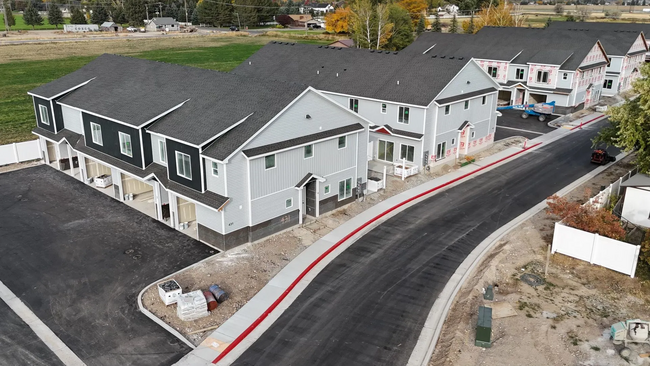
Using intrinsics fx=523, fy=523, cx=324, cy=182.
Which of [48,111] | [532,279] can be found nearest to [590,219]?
[532,279]

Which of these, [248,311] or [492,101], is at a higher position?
[492,101]

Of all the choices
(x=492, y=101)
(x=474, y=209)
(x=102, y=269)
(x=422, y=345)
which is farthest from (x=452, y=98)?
→ (x=102, y=269)

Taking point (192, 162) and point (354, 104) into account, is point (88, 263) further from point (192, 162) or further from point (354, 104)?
point (354, 104)

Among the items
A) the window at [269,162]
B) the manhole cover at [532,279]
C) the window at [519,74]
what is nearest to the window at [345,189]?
the window at [269,162]

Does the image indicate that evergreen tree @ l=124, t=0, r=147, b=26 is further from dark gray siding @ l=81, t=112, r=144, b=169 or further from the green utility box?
the green utility box

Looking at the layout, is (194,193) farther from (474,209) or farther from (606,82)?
(606,82)

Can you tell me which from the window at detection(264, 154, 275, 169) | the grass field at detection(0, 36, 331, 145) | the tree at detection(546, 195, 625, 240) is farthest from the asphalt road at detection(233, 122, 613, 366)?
the grass field at detection(0, 36, 331, 145)
